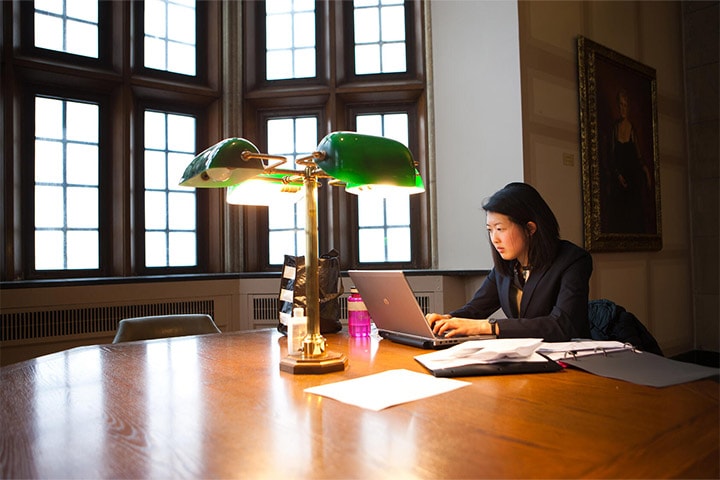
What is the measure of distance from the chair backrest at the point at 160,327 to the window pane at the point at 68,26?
2269 millimetres

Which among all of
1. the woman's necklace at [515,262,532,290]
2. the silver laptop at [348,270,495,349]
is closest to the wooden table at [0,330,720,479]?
the silver laptop at [348,270,495,349]

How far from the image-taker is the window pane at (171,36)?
13.6ft

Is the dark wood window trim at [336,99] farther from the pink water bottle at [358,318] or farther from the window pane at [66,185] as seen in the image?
the pink water bottle at [358,318]

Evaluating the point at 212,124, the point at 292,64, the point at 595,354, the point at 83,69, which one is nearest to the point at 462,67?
the point at 292,64

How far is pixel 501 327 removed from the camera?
192cm

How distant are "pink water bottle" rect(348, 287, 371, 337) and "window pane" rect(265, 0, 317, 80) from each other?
2711 millimetres

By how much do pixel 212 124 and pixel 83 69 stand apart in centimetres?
91

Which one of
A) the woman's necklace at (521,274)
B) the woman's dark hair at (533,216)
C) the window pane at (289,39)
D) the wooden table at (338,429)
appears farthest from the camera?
the window pane at (289,39)

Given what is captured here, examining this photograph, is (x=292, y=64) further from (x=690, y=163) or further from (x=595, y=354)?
(x=690, y=163)

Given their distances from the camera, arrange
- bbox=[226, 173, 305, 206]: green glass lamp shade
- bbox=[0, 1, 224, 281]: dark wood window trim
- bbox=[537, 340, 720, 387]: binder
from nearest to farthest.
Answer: bbox=[537, 340, 720, 387]: binder
bbox=[226, 173, 305, 206]: green glass lamp shade
bbox=[0, 1, 224, 281]: dark wood window trim

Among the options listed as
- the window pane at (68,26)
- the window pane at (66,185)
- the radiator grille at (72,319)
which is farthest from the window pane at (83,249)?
the window pane at (68,26)

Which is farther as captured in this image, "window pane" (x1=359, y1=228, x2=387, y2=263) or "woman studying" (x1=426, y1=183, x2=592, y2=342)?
"window pane" (x1=359, y1=228, x2=387, y2=263)

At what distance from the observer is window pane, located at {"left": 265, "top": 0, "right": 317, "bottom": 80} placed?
4453 millimetres

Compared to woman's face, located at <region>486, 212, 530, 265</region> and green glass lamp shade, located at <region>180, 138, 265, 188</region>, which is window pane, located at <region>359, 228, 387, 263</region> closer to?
woman's face, located at <region>486, 212, 530, 265</region>
